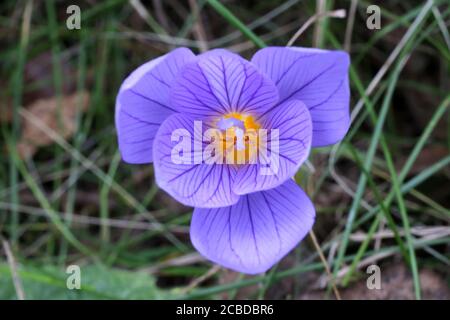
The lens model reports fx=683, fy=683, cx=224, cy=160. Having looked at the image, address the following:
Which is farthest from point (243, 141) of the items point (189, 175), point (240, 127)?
point (189, 175)

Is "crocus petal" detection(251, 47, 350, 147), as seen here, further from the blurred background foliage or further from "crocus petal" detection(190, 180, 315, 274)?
the blurred background foliage

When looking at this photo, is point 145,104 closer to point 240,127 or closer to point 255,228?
point 240,127

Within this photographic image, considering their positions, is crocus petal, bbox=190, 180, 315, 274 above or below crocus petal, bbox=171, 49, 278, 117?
below

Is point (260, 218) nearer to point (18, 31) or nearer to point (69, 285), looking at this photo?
point (69, 285)

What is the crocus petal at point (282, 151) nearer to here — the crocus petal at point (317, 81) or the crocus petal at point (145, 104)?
the crocus petal at point (317, 81)

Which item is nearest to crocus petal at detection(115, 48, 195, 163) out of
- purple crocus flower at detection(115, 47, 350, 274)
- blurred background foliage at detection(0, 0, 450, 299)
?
purple crocus flower at detection(115, 47, 350, 274)

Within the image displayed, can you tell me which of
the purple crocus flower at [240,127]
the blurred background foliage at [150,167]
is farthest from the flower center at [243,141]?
the blurred background foliage at [150,167]
